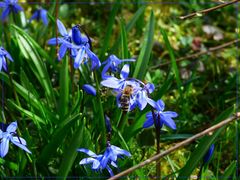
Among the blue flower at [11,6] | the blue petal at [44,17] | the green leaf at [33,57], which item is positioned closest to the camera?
the green leaf at [33,57]

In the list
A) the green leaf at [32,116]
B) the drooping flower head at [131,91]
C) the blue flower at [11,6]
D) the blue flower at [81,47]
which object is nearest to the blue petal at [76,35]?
the blue flower at [81,47]

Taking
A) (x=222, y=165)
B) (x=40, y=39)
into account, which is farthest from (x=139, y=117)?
(x=40, y=39)

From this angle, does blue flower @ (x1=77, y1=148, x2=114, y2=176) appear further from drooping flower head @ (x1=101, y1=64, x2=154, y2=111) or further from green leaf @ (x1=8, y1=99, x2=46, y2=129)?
green leaf @ (x1=8, y1=99, x2=46, y2=129)

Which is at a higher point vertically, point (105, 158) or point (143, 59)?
point (143, 59)

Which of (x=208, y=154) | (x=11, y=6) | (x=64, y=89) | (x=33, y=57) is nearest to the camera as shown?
(x=208, y=154)

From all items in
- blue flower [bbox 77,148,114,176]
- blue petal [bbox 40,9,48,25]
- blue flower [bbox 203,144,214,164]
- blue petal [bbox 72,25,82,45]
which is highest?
blue petal [bbox 72,25,82,45]

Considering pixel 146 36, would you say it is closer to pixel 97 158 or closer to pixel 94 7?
pixel 97 158

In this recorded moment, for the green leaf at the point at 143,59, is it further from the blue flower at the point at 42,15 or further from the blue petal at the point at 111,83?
the blue flower at the point at 42,15

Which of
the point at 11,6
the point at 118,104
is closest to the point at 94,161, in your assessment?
the point at 118,104

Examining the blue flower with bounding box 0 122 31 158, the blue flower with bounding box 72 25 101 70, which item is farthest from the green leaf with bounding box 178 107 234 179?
the blue flower with bounding box 0 122 31 158

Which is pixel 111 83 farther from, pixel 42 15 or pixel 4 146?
pixel 42 15

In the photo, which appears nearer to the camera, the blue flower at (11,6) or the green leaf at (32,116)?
the green leaf at (32,116)
